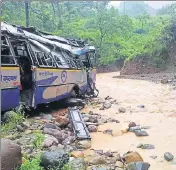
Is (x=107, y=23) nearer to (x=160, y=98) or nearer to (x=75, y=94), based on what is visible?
(x=160, y=98)

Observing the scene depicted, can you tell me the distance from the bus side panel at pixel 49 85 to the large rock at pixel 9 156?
526cm

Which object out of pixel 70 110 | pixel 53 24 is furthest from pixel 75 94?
pixel 53 24

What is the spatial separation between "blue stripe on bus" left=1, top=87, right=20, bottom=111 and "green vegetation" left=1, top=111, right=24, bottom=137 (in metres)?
0.27

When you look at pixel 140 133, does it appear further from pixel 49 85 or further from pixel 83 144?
pixel 49 85

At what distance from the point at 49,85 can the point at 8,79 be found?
94.3 inches

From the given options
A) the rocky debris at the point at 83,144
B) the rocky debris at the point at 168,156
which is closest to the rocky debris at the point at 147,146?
the rocky debris at the point at 168,156

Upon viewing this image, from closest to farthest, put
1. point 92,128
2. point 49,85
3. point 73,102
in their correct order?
point 92,128
point 49,85
point 73,102

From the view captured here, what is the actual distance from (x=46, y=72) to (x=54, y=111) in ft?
7.90

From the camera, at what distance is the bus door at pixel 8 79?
870 cm

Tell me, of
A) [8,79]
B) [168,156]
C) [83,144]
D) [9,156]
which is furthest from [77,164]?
[8,79]

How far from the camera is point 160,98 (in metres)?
18.2

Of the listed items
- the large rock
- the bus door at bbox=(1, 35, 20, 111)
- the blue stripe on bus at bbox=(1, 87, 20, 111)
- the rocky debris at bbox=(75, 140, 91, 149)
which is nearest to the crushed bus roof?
the bus door at bbox=(1, 35, 20, 111)

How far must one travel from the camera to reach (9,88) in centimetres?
892

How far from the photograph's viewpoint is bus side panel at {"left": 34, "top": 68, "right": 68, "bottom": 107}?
10367 millimetres
